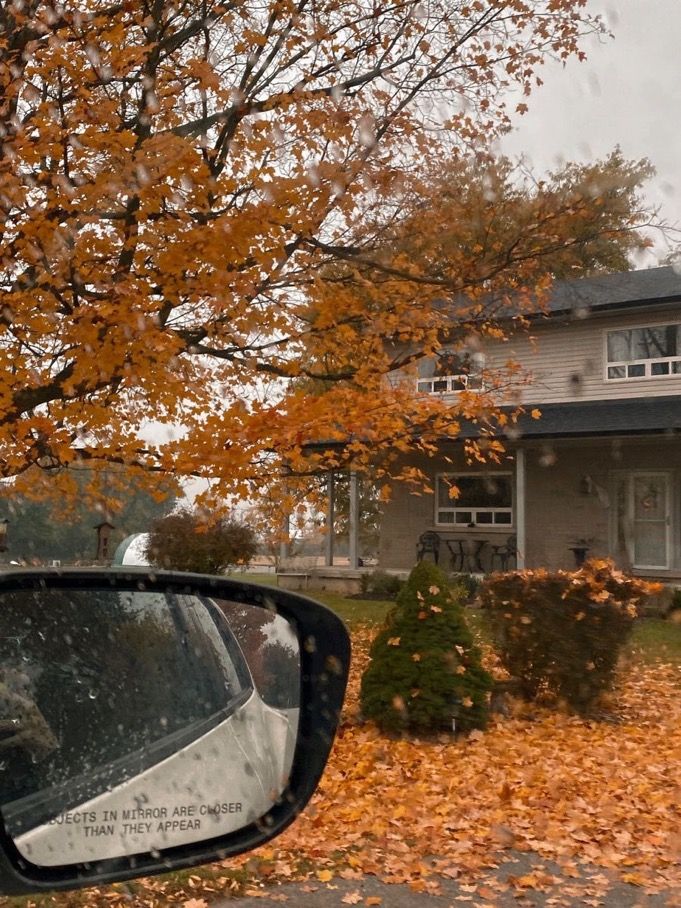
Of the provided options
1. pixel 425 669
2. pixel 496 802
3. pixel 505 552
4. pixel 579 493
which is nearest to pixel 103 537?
pixel 505 552

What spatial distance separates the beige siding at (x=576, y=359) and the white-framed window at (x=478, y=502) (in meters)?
2.14

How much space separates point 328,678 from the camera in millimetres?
2033

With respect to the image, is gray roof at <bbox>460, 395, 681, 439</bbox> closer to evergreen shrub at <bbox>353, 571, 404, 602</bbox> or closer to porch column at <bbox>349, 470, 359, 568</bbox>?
porch column at <bbox>349, 470, 359, 568</bbox>

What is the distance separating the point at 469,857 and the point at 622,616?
14.5 feet

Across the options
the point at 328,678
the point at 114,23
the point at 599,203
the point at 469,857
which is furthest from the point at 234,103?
the point at 328,678

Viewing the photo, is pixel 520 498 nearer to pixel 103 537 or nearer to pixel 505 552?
pixel 505 552

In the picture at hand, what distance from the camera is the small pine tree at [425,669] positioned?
26.6 ft

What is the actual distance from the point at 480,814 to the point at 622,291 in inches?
716

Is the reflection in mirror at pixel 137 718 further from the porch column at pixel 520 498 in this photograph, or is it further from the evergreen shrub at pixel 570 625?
the porch column at pixel 520 498

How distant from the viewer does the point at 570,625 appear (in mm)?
9047

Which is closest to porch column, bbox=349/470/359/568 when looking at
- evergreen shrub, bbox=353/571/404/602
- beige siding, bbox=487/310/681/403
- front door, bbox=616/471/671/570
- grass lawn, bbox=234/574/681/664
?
evergreen shrub, bbox=353/571/404/602

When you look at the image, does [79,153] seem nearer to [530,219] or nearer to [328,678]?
[530,219]

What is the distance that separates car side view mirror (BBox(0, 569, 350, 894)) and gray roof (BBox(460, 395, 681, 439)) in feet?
56.5

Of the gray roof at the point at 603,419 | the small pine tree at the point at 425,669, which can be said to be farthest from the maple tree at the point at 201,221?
the gray roof at the point at 603,419
